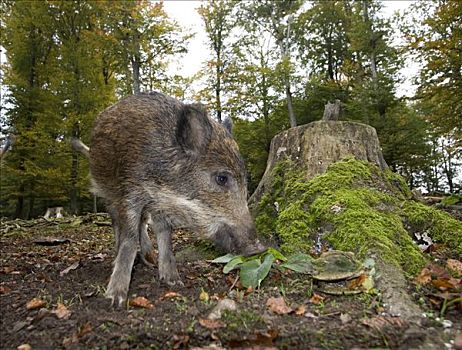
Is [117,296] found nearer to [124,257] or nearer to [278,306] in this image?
[124,257]

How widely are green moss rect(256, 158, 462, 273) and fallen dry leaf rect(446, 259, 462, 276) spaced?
231mm

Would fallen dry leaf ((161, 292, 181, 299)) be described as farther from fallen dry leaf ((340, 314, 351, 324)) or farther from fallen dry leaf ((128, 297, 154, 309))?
fallen dry leaf ((340, 314, 351, 324))

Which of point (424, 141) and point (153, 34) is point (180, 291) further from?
point (153, 34)

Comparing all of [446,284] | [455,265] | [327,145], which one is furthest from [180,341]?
[327,145]

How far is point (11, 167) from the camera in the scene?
1777 centimetres

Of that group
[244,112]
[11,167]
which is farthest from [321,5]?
[11,167]

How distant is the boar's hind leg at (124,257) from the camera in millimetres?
2811

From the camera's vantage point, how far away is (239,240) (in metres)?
3.02

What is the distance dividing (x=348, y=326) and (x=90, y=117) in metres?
17.1

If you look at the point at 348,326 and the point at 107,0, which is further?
the point at 107,0

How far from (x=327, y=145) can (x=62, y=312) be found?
329 centimetres

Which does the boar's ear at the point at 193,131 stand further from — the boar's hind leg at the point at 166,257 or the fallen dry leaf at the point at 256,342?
the fallen dry leaf at the point at 256,342

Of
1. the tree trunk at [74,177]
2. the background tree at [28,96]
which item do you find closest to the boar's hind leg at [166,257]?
the tree trunk at [74,177]

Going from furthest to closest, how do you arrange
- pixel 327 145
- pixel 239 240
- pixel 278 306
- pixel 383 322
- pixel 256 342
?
pixel 327 145 → pixel 239 240 → pixel 278 306 → pixel 383 322 → pixel 256 342
